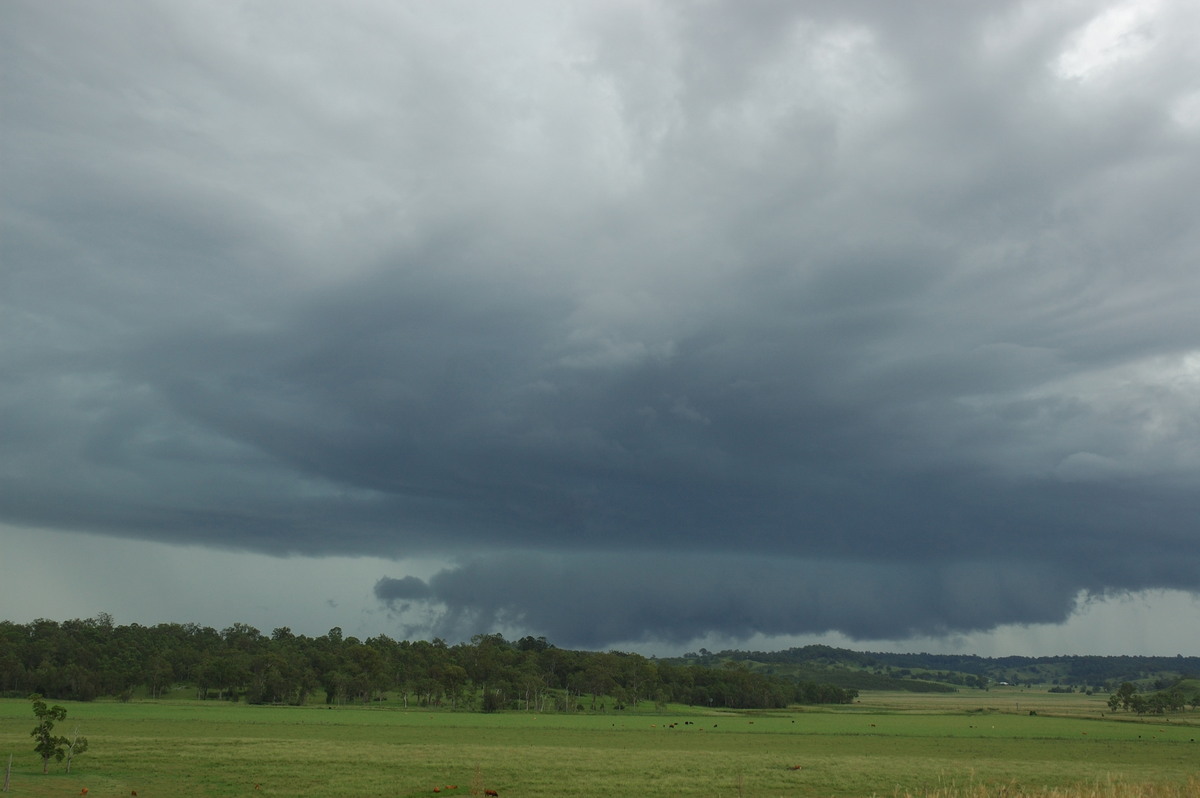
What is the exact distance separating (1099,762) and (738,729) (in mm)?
56087

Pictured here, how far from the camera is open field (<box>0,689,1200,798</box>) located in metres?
49.6

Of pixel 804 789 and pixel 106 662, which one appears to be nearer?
pixel 804 789

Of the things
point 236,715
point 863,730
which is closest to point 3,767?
point 236,715

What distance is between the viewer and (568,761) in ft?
216

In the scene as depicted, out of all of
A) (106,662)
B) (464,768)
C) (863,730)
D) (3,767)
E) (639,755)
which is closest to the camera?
(3,767)

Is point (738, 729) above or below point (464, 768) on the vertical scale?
below

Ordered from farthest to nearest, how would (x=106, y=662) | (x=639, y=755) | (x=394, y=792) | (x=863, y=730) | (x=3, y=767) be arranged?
(x=106, y=662) → (x=863, y=730) → (x=639, y=755) → (x=3, y=767) → (x=394, y=792)

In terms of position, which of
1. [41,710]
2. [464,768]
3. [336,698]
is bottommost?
[336,698]

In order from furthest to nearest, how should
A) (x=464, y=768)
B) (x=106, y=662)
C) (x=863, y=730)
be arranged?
(x=106, y=662), (x=863, y=730), (x=464, y=768)

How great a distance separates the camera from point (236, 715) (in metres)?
123

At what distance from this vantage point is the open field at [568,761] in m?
49.6

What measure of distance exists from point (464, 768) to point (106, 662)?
16452 centimetres

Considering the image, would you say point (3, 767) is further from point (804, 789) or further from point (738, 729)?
point (738, 729)

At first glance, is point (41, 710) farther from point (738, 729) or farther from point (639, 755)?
point (738, 729)
